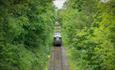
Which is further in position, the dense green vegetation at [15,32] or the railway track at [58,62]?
the railway track at [58,62]

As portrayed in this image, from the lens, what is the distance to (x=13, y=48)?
14289 mm

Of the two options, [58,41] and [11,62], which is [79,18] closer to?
[58,41]

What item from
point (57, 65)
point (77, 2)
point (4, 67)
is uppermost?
point (77, 2)

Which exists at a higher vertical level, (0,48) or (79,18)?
(79,18)

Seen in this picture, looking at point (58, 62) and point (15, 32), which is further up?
point (15, 32)

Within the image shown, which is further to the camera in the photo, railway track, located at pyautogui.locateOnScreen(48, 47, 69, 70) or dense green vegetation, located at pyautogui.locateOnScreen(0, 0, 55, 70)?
railway track, located at pyautogui.locateOnScreen(48, 47, 69, 70)

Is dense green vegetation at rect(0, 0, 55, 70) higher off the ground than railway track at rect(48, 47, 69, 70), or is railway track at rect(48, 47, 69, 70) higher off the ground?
dense green vegetation at rect(0, 0, 55, 70)

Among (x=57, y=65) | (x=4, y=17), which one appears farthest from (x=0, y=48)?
(x=57, y=65)

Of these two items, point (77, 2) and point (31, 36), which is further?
point (77, 2)

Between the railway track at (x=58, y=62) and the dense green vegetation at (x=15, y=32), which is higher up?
the dense green vegetation at (x=15, y=32)

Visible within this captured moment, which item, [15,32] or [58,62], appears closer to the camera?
[15,32]

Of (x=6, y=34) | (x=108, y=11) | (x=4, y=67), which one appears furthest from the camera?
(x=108, y=11)

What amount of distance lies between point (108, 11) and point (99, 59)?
11.4 feet

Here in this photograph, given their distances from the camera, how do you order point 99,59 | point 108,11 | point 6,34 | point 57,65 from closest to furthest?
point 6,34 < point 108,11 < point 99,59 < point 57,65
